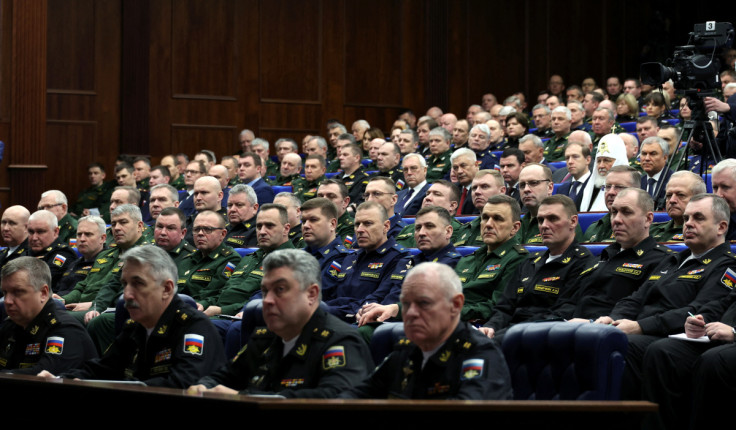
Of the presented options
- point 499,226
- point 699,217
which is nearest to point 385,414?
point 699,217

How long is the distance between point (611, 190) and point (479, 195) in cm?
87

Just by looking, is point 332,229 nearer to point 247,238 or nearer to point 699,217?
point 247,238

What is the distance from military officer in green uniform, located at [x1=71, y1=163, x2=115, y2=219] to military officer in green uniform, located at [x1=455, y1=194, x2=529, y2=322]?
16.8 ft

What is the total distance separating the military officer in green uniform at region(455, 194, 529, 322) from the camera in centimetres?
405

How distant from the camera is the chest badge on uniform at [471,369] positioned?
2213 mm

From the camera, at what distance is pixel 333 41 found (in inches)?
416

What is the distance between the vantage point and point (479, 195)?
5.26 m

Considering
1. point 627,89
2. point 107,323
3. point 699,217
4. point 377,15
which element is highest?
point 377,15

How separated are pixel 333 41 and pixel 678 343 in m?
7.80

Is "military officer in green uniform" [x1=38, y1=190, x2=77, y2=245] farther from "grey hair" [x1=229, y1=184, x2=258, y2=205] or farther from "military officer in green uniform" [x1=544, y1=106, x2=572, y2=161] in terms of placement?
"military officer in green uniform" [x1=544, y1=106, x2=572, y2=161]

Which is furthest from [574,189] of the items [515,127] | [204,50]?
[204,50]

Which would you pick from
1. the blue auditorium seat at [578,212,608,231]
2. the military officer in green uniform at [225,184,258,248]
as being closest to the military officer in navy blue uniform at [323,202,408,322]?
the blue auditorium seat at [578,212,608,231]

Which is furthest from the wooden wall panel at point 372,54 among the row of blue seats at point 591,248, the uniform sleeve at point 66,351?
the uniform sleeve at point 66,351

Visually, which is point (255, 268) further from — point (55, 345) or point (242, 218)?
point (55, 345)
